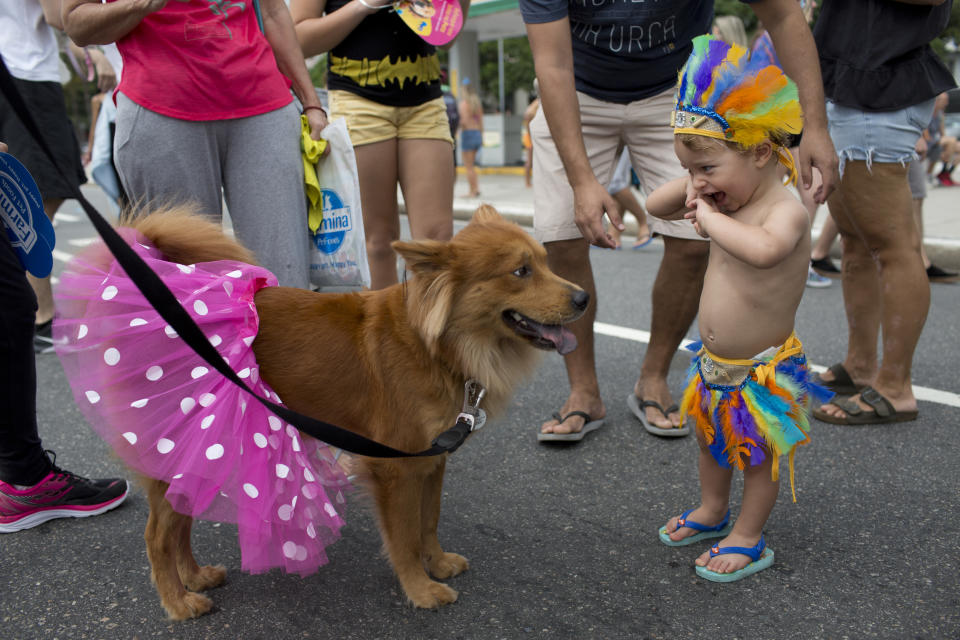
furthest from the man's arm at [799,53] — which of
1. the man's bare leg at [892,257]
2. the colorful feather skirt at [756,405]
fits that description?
the colorful feather skirt at [756,405]

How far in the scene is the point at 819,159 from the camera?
3.03 metres

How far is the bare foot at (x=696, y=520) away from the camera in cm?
275

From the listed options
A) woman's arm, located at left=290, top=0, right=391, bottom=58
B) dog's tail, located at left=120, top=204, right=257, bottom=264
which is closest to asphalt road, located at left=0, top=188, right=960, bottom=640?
dog's tail, located at left=120, top=204, right=257, bottom=264

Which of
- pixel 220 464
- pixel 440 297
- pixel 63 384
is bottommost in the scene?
pixel 63 384

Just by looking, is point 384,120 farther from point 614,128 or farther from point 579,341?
point 579,341

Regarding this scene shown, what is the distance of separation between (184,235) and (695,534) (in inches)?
80.5

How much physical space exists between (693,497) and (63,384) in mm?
3809

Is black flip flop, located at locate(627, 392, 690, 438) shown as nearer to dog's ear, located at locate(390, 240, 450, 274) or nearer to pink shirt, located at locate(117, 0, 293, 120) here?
dog's ear, located at locate(390, 240, 450, 274)

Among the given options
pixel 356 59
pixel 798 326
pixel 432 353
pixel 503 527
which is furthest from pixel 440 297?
pixel 798 326

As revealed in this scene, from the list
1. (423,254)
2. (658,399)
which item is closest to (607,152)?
(658,399)

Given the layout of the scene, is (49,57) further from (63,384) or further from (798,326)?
(798,326)

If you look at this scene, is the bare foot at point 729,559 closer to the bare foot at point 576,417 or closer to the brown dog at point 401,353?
the brown dog at point 401,353

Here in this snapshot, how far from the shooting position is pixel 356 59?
12.3ft

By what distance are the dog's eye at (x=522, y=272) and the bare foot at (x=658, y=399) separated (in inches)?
55.9
